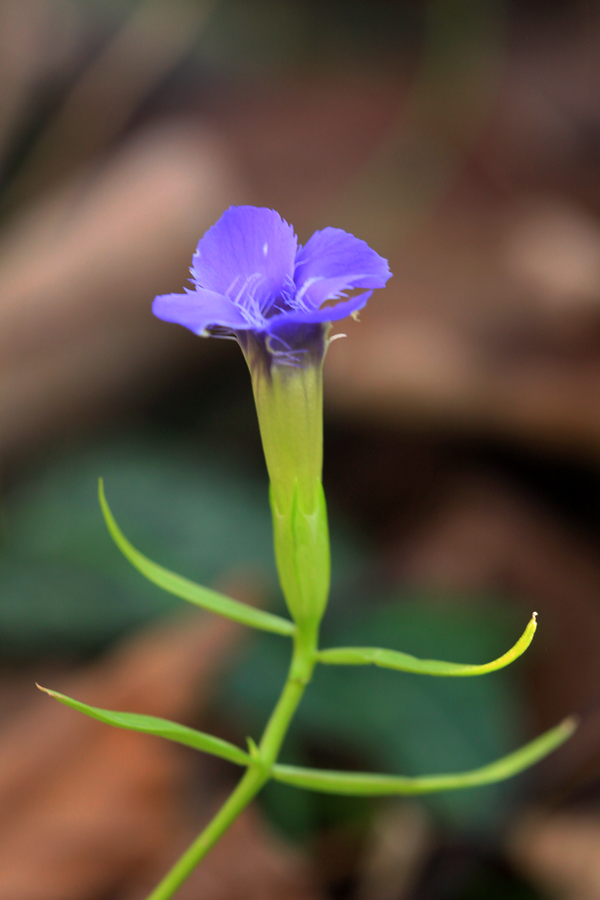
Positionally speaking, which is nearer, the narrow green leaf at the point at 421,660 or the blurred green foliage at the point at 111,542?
the narrow green leaf at the point at 421,660

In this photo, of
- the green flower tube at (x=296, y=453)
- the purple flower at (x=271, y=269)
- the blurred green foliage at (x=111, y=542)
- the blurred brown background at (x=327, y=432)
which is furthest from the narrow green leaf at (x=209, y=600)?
the blurred green foliage at (x=111, y=542)

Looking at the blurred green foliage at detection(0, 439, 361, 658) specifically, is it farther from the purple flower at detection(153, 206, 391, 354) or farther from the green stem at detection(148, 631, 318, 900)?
the purple flower at detection(153, 206, 391, 354)

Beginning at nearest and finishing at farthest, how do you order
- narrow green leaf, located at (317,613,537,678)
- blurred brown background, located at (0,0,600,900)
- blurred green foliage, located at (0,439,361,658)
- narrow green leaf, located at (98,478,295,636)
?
1. narrow green leaf, located at (317,613,537,678)
2. narrow green leaf, located at (98,478,295,636)
3. blurred brown background, located at (0,0,600,900)
4. blurred green foliage, located at (0,439,361,658)

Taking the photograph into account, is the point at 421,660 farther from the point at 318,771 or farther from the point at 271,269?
the point at 271,269

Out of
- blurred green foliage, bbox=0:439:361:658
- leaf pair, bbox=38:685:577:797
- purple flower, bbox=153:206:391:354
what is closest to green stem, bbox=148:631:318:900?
leaf pair, bbox=38:685:577:797

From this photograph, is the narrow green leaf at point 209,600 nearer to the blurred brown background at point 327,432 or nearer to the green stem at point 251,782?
the green stem at point 251,782

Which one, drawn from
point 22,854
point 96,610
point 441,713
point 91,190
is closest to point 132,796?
point 22,854
